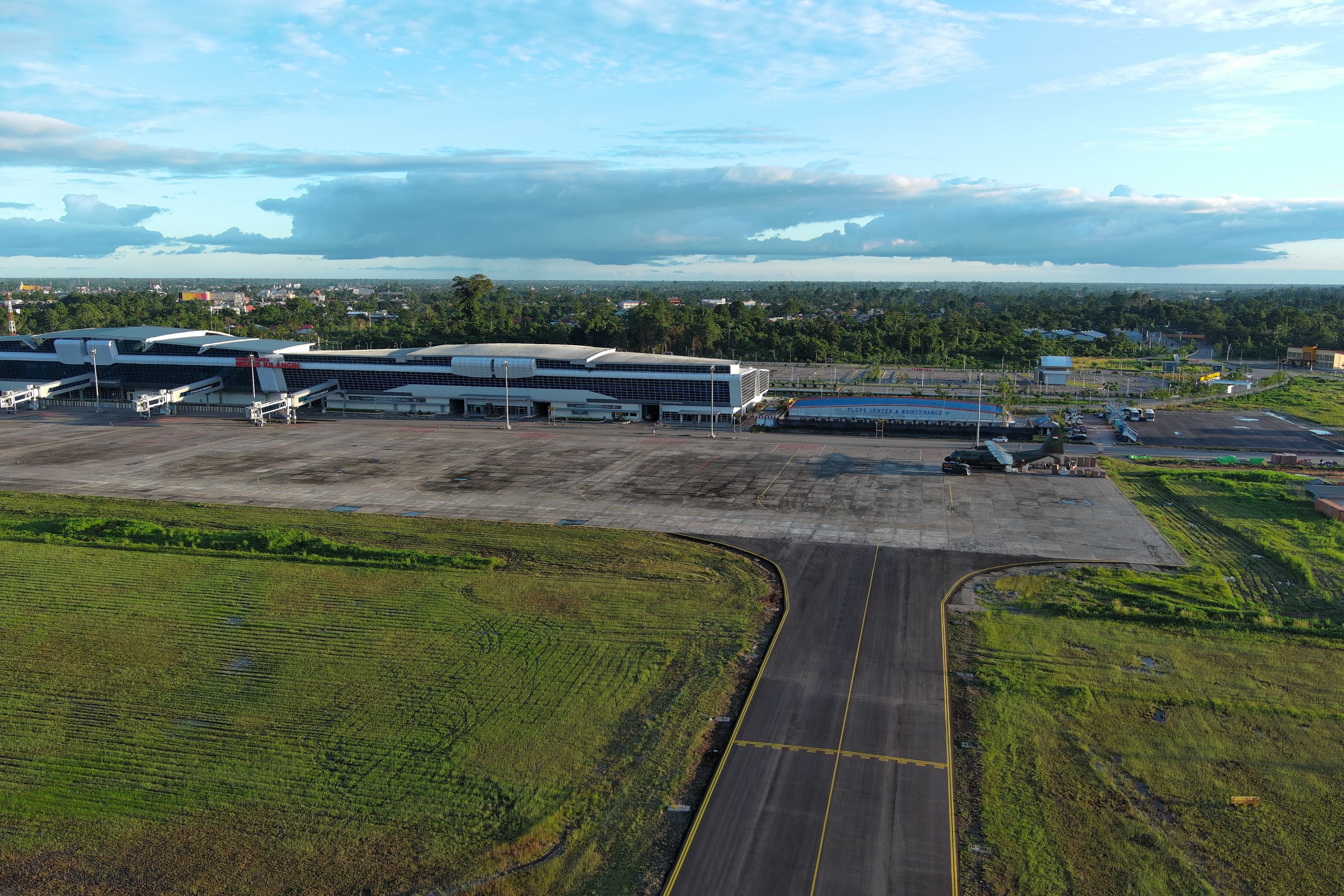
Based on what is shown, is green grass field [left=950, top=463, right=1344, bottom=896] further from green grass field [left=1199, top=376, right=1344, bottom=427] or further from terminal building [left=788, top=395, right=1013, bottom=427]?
green grass field [left=1199, top=376, right=1344, bottom=427]

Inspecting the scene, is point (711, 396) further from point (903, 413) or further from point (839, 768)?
point (839, 768)


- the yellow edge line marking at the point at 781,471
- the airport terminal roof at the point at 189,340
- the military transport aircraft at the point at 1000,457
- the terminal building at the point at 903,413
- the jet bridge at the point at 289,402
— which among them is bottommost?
the yellow edge line marking at the point at 781,471

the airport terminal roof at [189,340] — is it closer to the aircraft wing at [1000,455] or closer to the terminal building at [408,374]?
the terminal building at [408,374]

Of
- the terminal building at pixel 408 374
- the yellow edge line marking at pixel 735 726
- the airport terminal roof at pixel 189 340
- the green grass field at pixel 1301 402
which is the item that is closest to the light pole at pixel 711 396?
the terminal building at pixel 408 374

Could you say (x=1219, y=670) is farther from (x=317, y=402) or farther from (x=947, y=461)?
(x=317, y=402)

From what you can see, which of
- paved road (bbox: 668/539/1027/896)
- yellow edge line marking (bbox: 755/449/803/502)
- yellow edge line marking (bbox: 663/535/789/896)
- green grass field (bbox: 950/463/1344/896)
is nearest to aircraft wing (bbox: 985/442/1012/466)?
yellow edge line marking (bbox: 755/449/803/502)

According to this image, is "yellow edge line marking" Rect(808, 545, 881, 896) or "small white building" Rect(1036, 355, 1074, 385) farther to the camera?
"small white building" Rect(1036, 355, 1074, 385)

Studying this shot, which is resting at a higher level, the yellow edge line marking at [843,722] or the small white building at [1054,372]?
the small white building at [1054,372]
